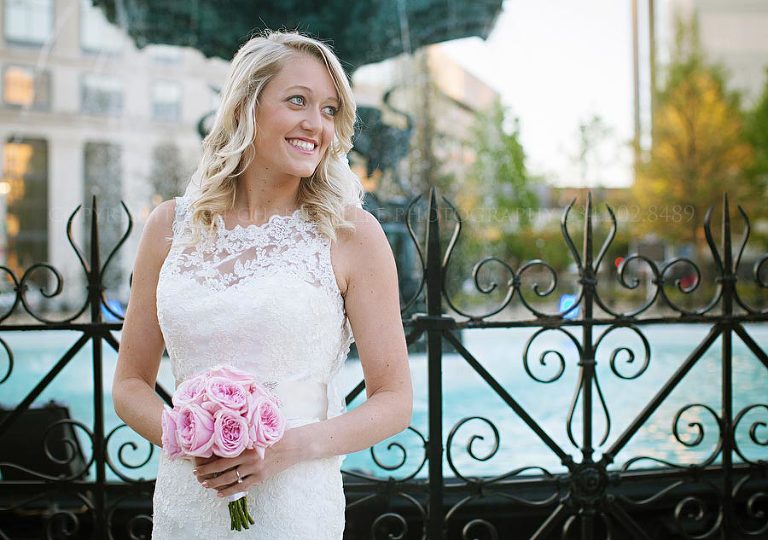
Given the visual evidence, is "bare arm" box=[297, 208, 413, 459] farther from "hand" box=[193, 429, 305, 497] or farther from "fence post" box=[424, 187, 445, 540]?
"fence post" box=[424, 187, 445, 540]

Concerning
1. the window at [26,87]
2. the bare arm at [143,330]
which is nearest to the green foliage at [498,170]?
the bare arm at [143,330]

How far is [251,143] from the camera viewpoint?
191 cm

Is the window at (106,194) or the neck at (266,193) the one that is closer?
the neck at (266,193)

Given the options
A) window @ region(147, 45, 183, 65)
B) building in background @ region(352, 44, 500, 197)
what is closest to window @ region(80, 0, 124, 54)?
window @ region(147, 45, 183, 65)

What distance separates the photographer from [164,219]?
2008mm

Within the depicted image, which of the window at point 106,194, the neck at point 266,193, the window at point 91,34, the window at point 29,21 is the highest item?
the window at point 29,21

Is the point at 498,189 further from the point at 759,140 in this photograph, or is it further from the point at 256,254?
the point at 256,254

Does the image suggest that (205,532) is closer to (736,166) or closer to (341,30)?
(341,30)

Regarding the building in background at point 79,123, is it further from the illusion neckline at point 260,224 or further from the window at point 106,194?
the illusion neckline at point 260,224

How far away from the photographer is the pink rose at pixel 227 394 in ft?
4.80

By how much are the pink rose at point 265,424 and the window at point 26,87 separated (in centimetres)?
3431

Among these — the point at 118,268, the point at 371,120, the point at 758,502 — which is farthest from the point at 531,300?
the point at 758,502

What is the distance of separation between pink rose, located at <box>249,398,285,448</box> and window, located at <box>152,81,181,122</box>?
2696 centimetres

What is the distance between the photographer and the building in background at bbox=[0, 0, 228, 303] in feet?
82.4
